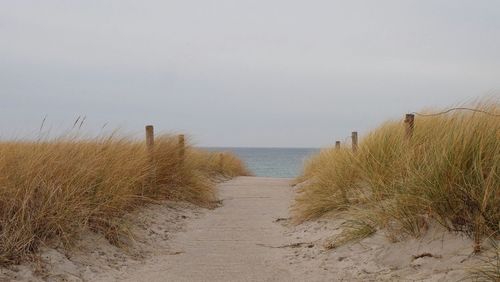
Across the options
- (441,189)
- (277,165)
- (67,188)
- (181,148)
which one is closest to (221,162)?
(181,148)

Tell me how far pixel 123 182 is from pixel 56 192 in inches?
58.9

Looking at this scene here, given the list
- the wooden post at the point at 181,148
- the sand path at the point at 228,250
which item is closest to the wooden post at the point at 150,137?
the wooden post at the point at 181,148

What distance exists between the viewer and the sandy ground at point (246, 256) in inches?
164

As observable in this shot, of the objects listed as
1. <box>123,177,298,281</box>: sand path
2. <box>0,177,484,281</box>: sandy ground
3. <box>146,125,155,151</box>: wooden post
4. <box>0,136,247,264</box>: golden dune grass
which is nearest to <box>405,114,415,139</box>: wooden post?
<box>0,177,484,281</box>: sandy ground

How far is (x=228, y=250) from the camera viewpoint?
18.9 feet

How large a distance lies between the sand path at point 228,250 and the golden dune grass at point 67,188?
73cm

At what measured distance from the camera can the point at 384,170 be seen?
20.8 ft

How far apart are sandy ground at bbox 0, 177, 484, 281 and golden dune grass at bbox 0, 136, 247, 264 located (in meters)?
0.19

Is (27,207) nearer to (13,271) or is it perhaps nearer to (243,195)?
(13,271)

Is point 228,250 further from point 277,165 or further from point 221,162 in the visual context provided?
point 277,165

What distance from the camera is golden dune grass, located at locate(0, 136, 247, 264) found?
14.8 feet

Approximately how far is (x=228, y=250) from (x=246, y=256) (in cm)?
36

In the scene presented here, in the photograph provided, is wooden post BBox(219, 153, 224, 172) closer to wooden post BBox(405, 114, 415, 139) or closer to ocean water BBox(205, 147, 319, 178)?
ocean water BBox(205, 147, 319, 178)

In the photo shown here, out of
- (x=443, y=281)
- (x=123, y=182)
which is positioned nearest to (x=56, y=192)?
(x=123, y=182)
